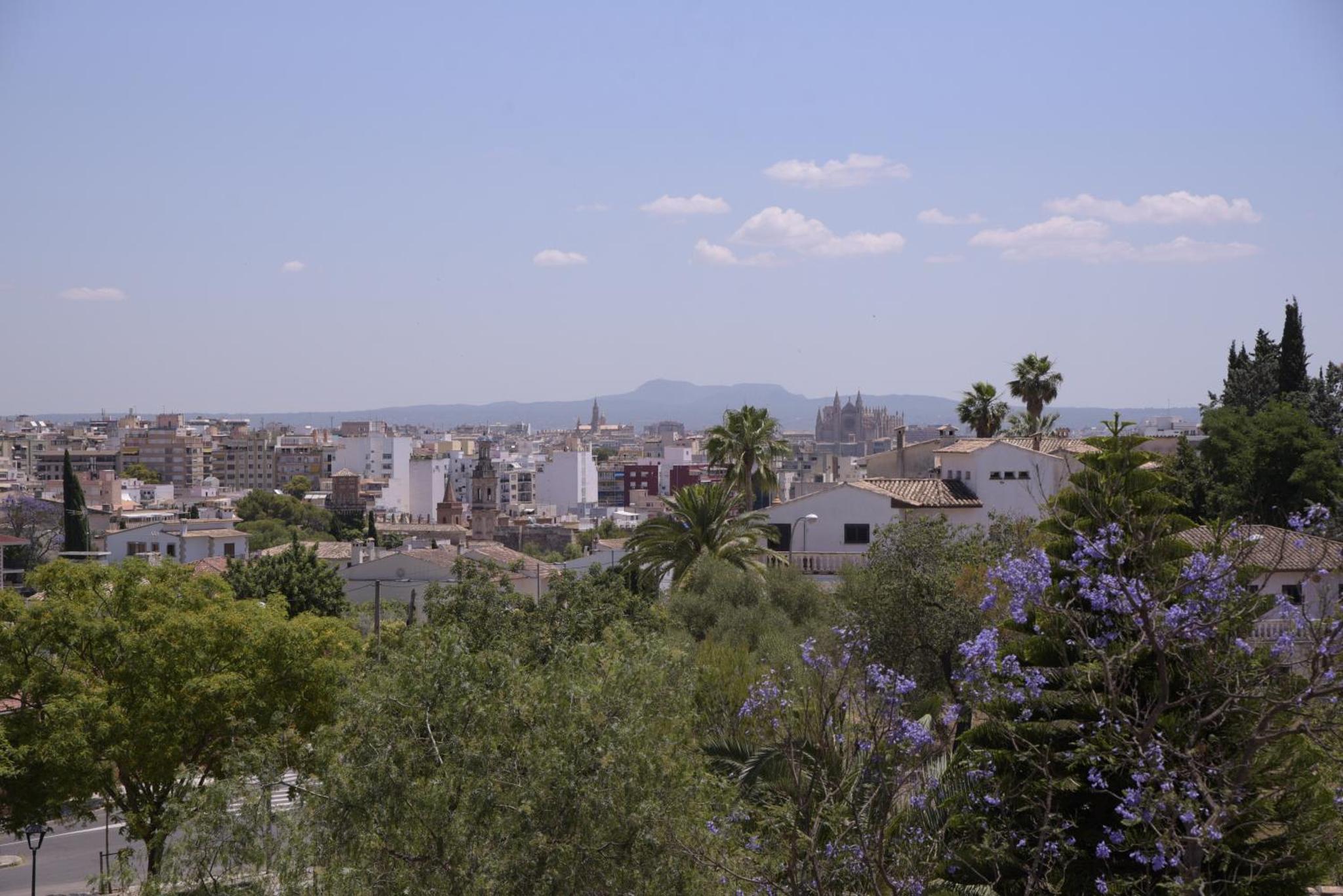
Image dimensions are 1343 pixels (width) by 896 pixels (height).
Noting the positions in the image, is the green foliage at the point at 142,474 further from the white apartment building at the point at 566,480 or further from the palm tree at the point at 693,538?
the palm tree at the point at 693,538

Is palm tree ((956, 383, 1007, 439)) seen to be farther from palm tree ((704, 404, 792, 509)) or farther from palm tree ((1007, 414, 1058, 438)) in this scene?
palm tree ((704, 404, 792, 509))

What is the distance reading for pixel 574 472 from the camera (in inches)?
7357

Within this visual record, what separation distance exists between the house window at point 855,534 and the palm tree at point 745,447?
2.68 meters

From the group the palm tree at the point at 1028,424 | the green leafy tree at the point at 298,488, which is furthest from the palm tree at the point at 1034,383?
the green leafy tree at the point at 298,488

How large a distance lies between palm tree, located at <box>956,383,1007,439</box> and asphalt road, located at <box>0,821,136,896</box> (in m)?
35.2

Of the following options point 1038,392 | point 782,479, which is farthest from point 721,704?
point 782,479

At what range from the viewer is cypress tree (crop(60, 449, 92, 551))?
213 ft

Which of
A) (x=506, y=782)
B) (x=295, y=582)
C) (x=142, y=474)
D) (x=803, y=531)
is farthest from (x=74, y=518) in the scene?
(x=142, y=474)

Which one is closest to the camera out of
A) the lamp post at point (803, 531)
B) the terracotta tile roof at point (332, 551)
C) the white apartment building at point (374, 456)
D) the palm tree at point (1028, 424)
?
the lamp post at point (803, 531)

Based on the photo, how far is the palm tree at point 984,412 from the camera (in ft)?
172

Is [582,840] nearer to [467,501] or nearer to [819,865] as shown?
[819,865]

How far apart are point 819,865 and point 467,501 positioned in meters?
184

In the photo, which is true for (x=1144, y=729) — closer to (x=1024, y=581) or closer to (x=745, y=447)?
(x=1024, y=581)

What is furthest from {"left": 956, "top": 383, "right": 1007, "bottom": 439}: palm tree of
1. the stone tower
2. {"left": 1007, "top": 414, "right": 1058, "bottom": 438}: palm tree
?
the stone tower
